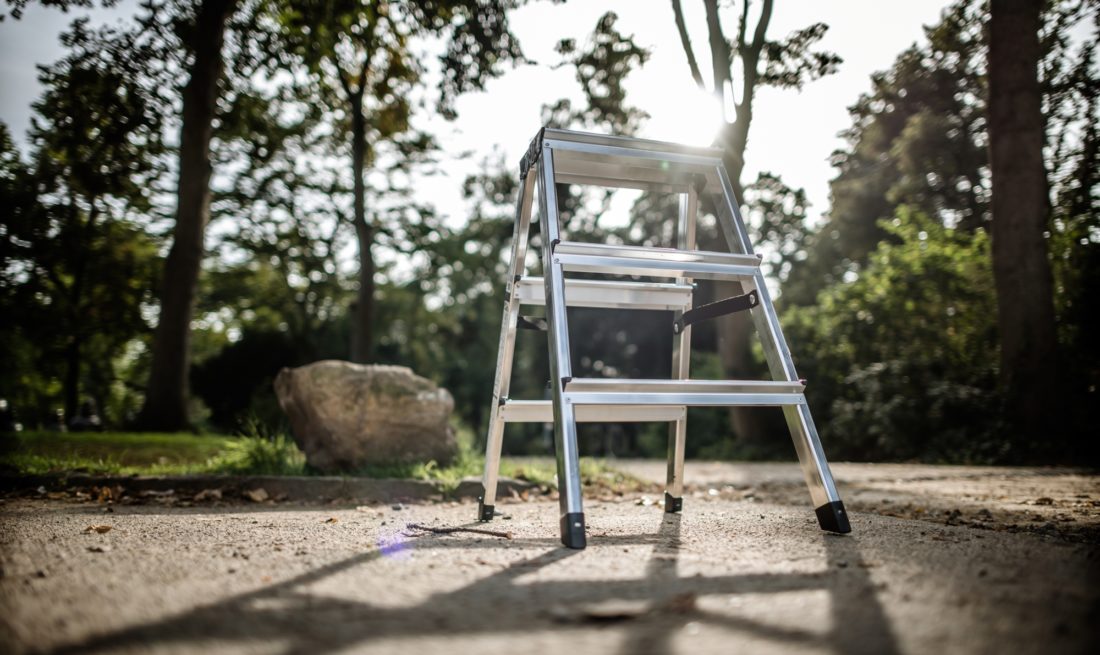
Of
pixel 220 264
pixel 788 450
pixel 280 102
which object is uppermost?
pixel 280 102

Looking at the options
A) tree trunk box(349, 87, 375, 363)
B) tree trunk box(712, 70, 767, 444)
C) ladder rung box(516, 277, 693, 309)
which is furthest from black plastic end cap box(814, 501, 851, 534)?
tree trunk box(349, 87, 375, 363)

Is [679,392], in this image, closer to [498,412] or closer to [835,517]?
[835,517]

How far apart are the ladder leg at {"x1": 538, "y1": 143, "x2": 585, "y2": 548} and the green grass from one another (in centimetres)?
259

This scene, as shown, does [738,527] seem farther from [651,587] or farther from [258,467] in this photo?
[258,467]

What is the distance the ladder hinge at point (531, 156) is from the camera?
2766mm

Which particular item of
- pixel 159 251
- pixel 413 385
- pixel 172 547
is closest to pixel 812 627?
pixel 172 547

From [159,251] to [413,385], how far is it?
19.7 metres

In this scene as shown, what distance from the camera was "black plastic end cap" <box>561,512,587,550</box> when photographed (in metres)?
2.26

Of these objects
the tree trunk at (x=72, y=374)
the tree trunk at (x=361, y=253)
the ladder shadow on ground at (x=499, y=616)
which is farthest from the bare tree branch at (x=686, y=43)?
the tree trunk at (x=72, y=374)

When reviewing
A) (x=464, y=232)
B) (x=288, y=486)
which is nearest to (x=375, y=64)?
(x=464, y=232)

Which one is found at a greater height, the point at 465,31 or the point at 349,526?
the point at 465,31

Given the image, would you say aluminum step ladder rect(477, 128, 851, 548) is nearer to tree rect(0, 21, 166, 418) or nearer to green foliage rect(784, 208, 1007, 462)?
green foliage rect(784, 208, 1007, 462)

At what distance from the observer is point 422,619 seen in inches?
56.9

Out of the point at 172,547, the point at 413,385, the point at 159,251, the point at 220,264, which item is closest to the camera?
the point at 172,547
